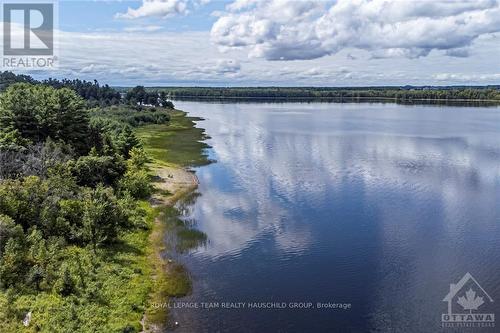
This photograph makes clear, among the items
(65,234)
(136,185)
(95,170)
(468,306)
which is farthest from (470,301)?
(95,170)

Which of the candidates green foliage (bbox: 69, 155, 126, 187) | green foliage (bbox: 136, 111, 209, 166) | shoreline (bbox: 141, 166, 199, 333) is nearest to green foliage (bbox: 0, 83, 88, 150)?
green foliage (bbox: 69, 155, 126, 187)

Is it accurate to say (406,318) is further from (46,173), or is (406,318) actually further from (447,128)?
(447,128)

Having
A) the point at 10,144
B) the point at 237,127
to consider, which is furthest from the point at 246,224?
the point at 237,127

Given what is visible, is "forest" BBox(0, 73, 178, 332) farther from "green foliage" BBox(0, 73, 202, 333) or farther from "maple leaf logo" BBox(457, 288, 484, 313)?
"maple leaf logo" BBox(457, 288, 484, 313)

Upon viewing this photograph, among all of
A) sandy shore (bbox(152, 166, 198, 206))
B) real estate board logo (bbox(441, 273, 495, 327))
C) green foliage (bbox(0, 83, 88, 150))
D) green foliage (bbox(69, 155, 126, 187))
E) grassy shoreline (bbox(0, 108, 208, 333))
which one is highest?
green foliage (bbox(0, 83, 88, 150))

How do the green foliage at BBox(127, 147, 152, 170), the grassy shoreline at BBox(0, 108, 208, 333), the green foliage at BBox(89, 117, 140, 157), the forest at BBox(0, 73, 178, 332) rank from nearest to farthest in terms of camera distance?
1. the grassy shoreline at BBox(0, 108, 208, 333)
2. the forest at BBox(0, 73, 178, 332)
3. the green foliage at BBox(127, 147, 152, 170)
4. the green foliage at BBox(89, 117, 140, 157)

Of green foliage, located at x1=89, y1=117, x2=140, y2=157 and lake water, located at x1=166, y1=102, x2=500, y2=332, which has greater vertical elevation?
green foliage, located at x1=89, y1=117, x2=140, y2=157

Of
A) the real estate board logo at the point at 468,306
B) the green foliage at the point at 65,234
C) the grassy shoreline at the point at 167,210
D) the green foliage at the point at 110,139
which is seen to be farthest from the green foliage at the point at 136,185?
the real estate board logo at the point at 468,306

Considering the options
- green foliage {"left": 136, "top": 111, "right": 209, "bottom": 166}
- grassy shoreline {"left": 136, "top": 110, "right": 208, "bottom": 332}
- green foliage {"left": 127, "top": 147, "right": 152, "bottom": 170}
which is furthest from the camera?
green foliage {"left": 136, "top": 111, "right": 209, "bottom": 166}
